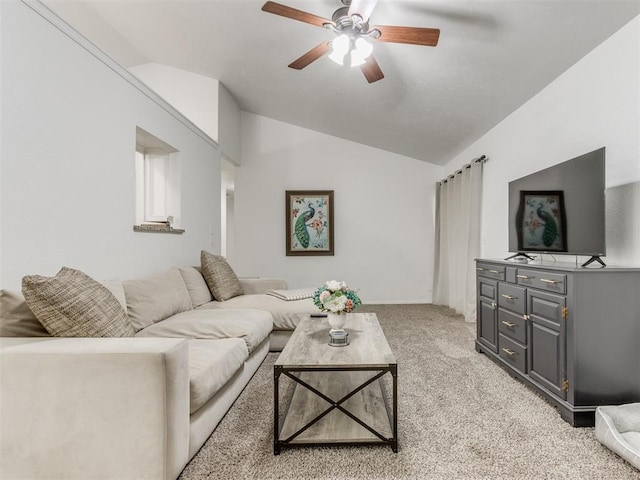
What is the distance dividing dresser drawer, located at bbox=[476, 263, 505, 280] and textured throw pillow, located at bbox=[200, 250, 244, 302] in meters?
2.47

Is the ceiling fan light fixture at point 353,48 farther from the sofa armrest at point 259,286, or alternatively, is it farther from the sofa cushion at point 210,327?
the sofa armrest at point 259,286

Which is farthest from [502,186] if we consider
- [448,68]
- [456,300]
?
[456,300]

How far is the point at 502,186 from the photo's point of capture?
3.83m

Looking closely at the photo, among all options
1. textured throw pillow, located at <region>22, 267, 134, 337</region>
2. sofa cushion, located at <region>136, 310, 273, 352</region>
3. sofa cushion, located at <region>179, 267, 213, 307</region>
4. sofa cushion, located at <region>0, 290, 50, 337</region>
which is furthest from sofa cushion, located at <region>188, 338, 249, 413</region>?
sofa cushion, located at <region>179, 267, 213, 307</region>

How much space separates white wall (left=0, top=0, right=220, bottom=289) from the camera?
1771 millimetres

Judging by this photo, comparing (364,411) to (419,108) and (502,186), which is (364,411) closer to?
(502,186)

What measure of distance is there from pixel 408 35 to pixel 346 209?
377cm

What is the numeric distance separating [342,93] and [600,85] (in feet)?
8.20

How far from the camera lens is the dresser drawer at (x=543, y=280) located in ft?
6.74

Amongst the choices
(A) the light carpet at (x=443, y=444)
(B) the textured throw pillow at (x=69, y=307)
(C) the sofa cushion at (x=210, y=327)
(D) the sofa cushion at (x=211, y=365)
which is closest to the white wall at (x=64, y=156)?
(B) the textured throw pillow at (x=69, y=307)

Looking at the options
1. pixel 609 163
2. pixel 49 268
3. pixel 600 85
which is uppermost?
pixel 600 85

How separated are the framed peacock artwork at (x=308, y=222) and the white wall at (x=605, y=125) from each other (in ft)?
9.77

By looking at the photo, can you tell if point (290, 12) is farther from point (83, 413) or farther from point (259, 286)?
point (259, 286)

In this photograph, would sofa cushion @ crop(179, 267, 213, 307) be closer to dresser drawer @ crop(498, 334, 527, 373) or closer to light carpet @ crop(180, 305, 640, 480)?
light carpet @ crop(180, 305, 640, 480)
